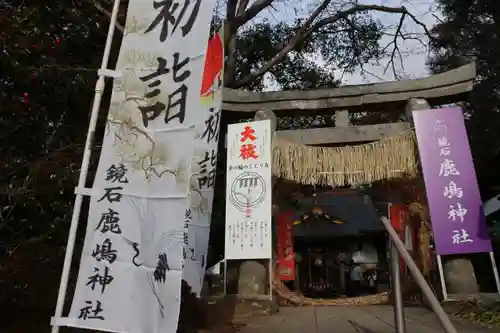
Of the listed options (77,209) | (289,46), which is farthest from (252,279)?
(289,46)

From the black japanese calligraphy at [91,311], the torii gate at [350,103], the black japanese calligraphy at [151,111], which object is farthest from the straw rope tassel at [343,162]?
the black japanese calligraphy at [91,311]

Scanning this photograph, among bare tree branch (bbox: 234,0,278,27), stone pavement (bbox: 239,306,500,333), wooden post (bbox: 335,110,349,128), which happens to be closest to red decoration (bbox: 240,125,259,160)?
wooden post (bbox: 335,110,349,128)

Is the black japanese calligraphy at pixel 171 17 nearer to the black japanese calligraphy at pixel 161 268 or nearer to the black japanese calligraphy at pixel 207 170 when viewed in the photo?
the black japanese calligraphy at pixel 161 268

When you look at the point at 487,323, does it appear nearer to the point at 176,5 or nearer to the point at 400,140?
the point at 400,140

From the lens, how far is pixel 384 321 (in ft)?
21.0

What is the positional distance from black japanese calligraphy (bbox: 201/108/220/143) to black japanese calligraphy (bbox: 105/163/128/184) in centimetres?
294

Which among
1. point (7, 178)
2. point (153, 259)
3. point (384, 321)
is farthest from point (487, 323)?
point (7, 178)

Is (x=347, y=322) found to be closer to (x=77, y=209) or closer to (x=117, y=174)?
(x=117, y=174)

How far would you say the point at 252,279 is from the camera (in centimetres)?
775

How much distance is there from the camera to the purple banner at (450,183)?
23.5 feet

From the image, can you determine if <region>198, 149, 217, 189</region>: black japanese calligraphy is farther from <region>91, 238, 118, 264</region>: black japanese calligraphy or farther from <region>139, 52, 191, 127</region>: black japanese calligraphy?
<region>91, 238, 118, 264</region>: black japanese calligraphy

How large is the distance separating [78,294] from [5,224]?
116 cm

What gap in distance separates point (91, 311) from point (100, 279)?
0.24 metres

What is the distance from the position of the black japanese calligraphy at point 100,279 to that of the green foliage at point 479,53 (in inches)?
466
